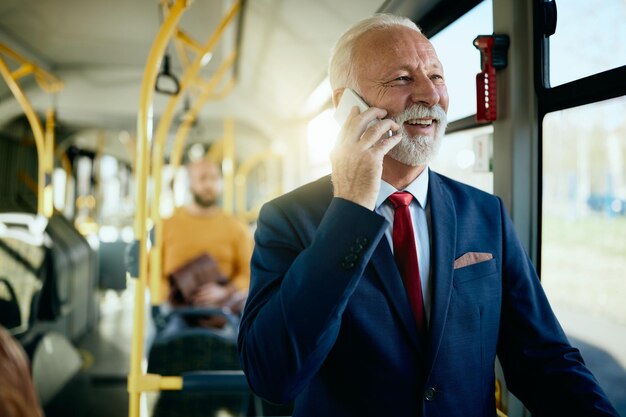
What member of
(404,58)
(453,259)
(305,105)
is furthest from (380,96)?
(305,105)

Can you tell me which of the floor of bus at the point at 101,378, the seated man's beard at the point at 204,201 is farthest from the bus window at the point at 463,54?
the floor of bus at the point at 101,378

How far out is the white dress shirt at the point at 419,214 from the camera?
1.23 metres

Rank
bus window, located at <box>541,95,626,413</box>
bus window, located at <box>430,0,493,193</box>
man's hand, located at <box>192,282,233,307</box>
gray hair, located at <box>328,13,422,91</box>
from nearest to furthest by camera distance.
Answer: gray hair, located at <box>328,13,422,91</box>
bus window, located at <box>541,95,626,413</box>
bus window, located at <box>430,0,493,193</box>
man's hand, located at <box>192,282,233,307</box>

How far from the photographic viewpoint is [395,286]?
43.9 inches

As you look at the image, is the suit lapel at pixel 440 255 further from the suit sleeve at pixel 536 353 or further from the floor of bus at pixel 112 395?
the floor of bus at pixel 112 395

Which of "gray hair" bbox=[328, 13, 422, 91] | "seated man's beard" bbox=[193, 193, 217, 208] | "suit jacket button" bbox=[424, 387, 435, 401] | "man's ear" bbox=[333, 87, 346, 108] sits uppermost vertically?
"gray hair" bbox=[328, 13, 422, 91]

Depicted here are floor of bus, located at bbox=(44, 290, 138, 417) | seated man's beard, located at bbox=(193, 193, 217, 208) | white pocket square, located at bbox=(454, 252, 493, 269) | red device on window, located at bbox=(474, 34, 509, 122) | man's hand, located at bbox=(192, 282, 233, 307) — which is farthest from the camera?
seated man's beard, located at bbox=(193, 193, 217, 208)

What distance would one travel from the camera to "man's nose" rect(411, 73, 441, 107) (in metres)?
1.26

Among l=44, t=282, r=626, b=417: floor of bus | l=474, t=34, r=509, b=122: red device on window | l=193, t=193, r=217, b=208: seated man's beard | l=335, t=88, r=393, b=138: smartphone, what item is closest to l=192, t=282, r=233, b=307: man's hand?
l=44, t=282, r=626, b=417: floor of bus

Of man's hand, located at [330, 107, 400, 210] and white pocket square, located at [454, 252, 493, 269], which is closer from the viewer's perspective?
man's hand, located at [330, 107, 400, 210]

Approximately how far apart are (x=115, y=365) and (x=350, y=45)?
16.4ft

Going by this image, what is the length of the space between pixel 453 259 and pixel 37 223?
5.11m

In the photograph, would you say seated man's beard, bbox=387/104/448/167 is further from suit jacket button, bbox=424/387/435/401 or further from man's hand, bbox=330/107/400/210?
suit jacket button, bbox=424/387/435/401

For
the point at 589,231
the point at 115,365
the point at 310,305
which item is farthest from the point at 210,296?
the point at 310,305
